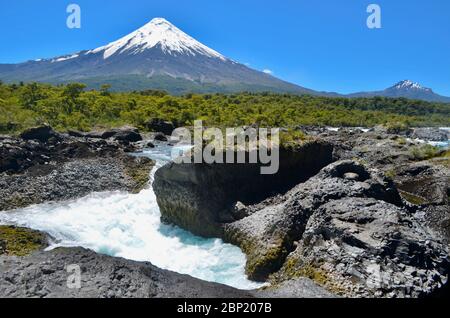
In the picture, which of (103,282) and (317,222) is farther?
(317,222)

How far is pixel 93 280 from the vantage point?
7883 mm

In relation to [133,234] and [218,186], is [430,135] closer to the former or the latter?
[218,186]

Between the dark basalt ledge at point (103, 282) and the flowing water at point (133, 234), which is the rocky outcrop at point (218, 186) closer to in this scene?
the flowing water at point (133, 234)

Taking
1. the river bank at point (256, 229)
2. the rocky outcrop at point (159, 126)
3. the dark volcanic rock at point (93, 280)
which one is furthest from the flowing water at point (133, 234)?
the rocky outcrop at point (159, 126)

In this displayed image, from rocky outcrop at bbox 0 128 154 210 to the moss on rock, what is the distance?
4.67m

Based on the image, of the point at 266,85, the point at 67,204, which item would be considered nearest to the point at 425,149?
the point at 67,204

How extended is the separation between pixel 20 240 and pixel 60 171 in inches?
348

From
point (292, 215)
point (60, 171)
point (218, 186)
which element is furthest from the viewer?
point (60, 171)

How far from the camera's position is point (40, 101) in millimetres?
47750

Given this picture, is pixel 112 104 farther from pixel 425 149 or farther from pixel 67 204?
pixel 425 149

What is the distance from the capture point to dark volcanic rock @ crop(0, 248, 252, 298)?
7531mm

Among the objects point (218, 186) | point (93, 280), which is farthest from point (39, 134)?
point (93, 280)

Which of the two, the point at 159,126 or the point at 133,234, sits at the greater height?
the point at 159,126

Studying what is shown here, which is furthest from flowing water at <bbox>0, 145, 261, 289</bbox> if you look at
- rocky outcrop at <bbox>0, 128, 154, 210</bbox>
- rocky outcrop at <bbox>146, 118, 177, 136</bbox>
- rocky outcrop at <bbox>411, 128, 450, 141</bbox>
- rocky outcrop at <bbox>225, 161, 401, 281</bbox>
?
rocky outcrop at <bbox>411, 128, 450, 141</bbox>
